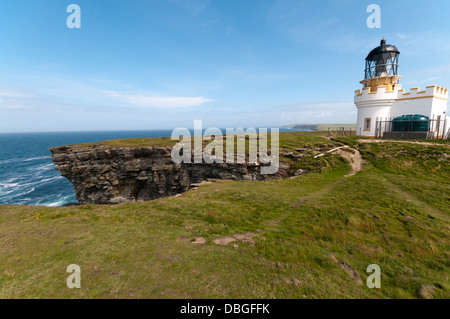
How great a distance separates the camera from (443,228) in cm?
1143

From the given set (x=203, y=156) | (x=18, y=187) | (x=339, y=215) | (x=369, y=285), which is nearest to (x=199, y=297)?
(x=369, y=285)

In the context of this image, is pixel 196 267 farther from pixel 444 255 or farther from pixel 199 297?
pixel 444 255

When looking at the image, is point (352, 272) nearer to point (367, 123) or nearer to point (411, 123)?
point (411, 123)

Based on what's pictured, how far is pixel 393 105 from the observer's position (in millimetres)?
36656

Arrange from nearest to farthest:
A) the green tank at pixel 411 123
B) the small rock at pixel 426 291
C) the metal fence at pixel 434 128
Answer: the small rock at pixel 426 291 < the metal fence at pixel 434 128 < the green tank at pixel 411 123

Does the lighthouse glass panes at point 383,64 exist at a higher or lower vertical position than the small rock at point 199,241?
higher

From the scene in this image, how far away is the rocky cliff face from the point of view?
40906mm

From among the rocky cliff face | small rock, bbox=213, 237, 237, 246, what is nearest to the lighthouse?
the rocky cliff face

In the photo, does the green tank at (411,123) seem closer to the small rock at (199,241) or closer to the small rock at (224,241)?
the small rock at (224,241)

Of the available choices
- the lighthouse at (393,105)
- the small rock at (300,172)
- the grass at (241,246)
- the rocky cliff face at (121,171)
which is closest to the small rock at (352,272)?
the grass at (241,246)

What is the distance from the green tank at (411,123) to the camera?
33.3 m

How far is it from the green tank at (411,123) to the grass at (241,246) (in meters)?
22.1

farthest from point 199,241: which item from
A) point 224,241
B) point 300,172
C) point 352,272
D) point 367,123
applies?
point 367,123
